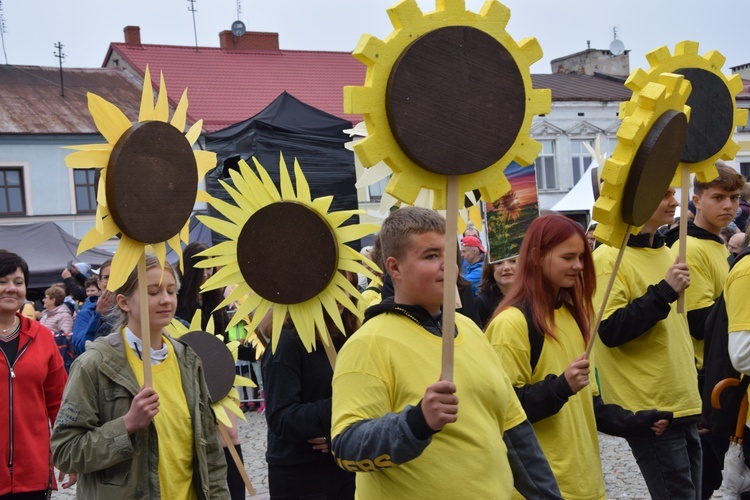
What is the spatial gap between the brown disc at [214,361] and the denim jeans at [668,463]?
2.07m

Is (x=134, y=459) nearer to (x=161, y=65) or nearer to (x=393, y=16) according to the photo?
(x=393, y=16)

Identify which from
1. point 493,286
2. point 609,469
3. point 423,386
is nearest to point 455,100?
point 423,386

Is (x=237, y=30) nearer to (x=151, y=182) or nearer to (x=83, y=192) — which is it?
(x=83, y=192)

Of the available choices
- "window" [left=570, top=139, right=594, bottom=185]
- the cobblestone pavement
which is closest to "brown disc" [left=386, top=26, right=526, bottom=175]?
the cobblestone pavement

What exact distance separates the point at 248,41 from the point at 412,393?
34.6 metres

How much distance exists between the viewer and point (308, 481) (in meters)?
4.47

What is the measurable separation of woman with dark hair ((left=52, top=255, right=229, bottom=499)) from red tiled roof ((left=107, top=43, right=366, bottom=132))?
28.1 m

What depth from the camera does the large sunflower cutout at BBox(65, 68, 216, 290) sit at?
138 inches

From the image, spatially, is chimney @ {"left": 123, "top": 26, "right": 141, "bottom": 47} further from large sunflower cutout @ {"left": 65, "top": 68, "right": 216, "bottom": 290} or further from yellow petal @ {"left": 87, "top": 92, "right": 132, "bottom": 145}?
yellow petal @ {"left": 87, "top": 92, "right": 132, "bottom": 145}

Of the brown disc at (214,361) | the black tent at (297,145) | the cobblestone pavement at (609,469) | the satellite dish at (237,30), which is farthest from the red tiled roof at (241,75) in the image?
the brown disc at (214,361)

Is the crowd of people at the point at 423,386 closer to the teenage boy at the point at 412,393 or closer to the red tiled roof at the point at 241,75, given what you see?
the teenage boy at the point at 412,393

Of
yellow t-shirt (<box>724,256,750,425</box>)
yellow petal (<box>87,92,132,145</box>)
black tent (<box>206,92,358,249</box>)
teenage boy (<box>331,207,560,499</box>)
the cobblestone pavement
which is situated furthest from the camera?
black tent (<box>206,92,358,249</box>)

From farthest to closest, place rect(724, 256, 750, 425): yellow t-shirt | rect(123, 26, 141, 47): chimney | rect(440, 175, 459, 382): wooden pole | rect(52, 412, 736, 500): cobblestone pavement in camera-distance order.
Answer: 1. rect(123, 26, 141, 47): chimney
2. rect(52, 412, 736, 500): cobblestone pavement
3. rect(724, 256, 750, 425): yellow t-shirt
4. rect(440, 175, 459, 382): wooden pole

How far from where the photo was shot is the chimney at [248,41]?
3597 cm
